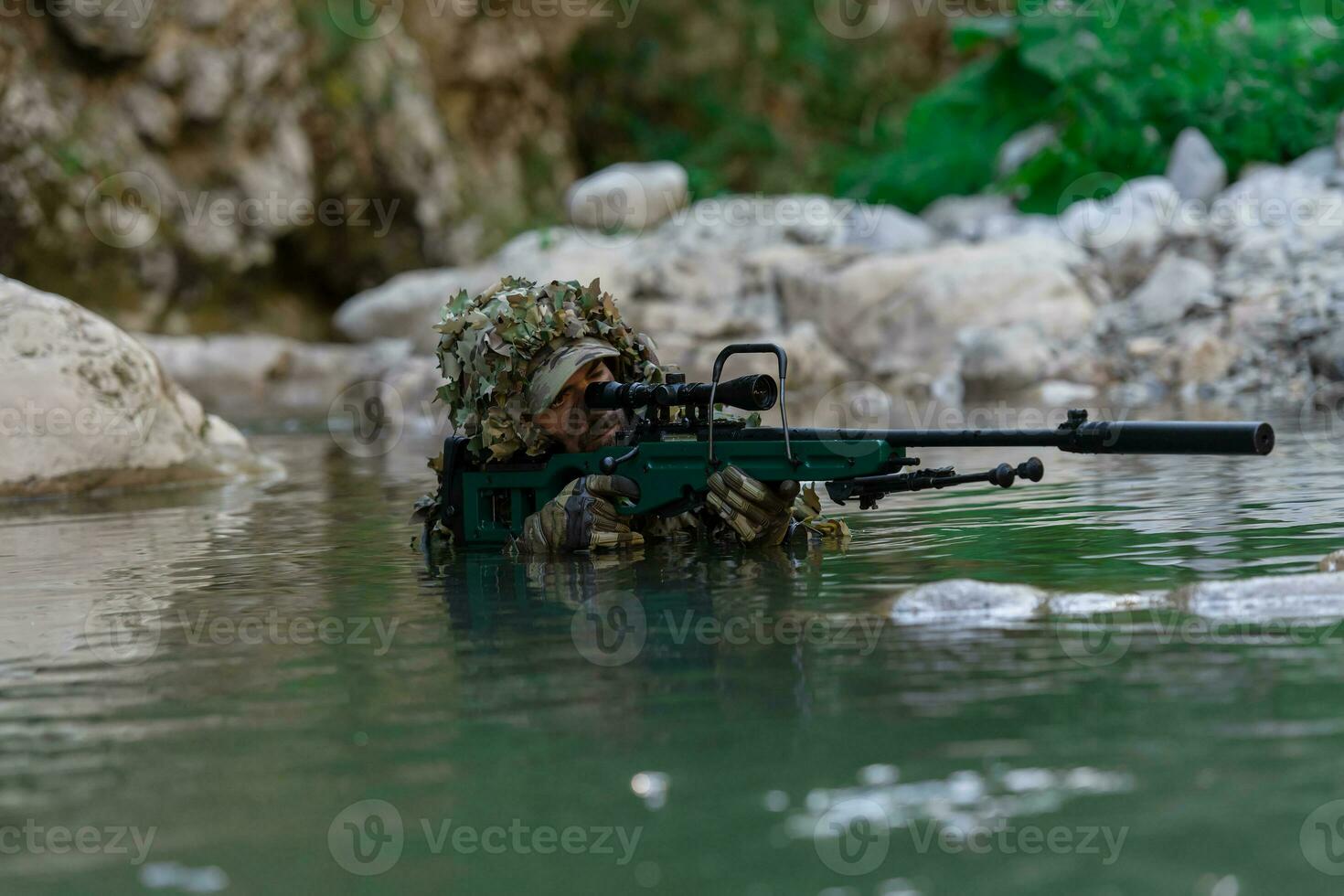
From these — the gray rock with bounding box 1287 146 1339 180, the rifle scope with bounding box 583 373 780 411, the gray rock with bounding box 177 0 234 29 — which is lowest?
the rifle scope with bounding box 583 373 780 411

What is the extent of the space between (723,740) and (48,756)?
71.0 inches

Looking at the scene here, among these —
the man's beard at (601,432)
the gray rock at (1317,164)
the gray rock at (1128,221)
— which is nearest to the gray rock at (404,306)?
the gray rock at (1128,221)

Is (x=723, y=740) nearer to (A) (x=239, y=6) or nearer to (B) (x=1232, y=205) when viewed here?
(B) (x=1232, y=205)

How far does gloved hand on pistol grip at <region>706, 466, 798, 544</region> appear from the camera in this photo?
7.07 m

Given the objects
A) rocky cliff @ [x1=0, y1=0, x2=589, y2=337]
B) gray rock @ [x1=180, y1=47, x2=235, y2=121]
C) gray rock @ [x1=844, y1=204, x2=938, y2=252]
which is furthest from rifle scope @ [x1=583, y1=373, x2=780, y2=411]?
gray rock @ [x1=180, y1=47, x2=235, y2=121]

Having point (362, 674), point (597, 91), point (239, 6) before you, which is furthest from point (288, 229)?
point (362, 674)

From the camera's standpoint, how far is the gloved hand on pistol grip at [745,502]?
707cm

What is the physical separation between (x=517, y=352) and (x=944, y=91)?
2313 centimetres

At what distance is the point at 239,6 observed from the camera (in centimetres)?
2872

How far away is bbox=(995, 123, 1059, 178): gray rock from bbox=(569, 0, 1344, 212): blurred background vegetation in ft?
0.98
